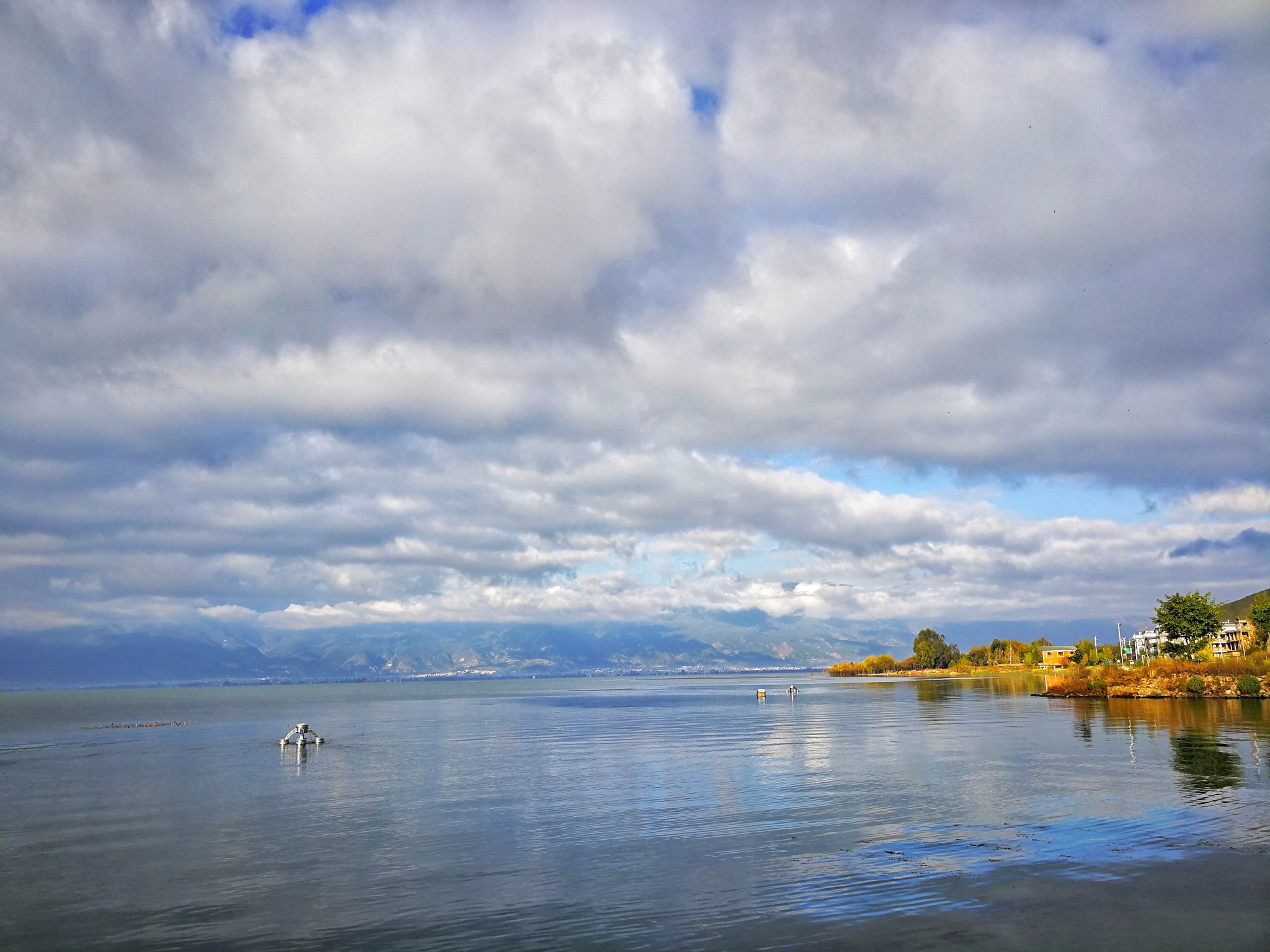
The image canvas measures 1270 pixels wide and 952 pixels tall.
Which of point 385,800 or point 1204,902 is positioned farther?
point 385,800

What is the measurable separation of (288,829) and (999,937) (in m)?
33.4

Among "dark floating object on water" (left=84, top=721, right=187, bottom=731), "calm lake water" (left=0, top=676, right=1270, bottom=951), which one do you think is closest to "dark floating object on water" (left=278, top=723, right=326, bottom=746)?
"calm lake water" (left=0, top=676, right=1270, bottom=951)

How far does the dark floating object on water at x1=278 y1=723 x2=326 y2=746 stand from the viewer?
88312mm

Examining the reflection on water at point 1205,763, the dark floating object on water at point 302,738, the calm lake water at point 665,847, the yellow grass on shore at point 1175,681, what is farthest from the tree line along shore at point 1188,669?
the dark floating object on water at point 302,738

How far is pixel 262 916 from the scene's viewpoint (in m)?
27.3

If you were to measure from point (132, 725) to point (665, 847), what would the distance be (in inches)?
5168

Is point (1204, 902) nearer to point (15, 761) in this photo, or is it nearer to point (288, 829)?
point (288, 829)

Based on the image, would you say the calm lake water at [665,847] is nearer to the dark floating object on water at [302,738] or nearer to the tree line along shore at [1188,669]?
the dark floating object on water at [302,738]

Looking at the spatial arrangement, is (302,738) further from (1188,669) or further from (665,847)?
(1188,669)

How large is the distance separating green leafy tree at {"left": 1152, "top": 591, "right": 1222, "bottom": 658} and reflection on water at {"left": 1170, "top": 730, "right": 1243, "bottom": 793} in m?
90.2

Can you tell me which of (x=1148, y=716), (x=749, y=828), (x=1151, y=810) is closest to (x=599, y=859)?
(x=749, y=828)

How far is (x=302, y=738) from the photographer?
88125 millimetres

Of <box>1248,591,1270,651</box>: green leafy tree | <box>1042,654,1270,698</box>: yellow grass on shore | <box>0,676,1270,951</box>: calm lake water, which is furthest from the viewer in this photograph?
<box>1248,591,1270,651</box>: green leafy tree

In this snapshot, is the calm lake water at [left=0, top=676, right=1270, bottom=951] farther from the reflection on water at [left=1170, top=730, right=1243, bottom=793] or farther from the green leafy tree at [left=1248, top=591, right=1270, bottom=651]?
the green leafy tree at [left=1248, top=591, right=1270, bottom=651]
